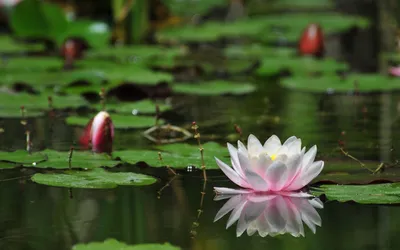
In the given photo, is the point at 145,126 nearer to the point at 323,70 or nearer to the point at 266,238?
the point at 266,238

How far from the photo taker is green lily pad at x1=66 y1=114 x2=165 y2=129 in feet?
11.8

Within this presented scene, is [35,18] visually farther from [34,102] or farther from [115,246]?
[115,246]

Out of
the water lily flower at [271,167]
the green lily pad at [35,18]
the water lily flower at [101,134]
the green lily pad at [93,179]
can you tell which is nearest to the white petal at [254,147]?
the water lily flower at [271,167]

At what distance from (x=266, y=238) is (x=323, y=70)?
3536 millimetres

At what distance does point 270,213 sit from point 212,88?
2.53 meters

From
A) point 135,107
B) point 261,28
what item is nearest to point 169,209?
point 135,107

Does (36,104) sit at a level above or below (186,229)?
above

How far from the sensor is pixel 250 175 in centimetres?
235

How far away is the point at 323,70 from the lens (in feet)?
18.1

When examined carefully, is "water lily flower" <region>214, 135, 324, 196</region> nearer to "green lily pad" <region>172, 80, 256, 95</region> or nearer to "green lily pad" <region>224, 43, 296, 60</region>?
"green lily pad" <region>172, 80, 256, 95</region>

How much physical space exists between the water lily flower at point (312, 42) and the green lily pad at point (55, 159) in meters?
3.36

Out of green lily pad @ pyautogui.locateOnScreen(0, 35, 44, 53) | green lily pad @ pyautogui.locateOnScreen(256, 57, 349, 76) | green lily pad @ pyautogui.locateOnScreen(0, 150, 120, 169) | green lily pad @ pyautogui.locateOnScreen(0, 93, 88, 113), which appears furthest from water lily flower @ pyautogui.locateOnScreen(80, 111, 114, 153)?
green lily pad @ pyautogui.locateOnScreen(0, 35, 44, 53)

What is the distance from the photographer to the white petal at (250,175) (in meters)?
2.33

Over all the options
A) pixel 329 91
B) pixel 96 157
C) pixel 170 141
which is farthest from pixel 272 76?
pixel 96 157
